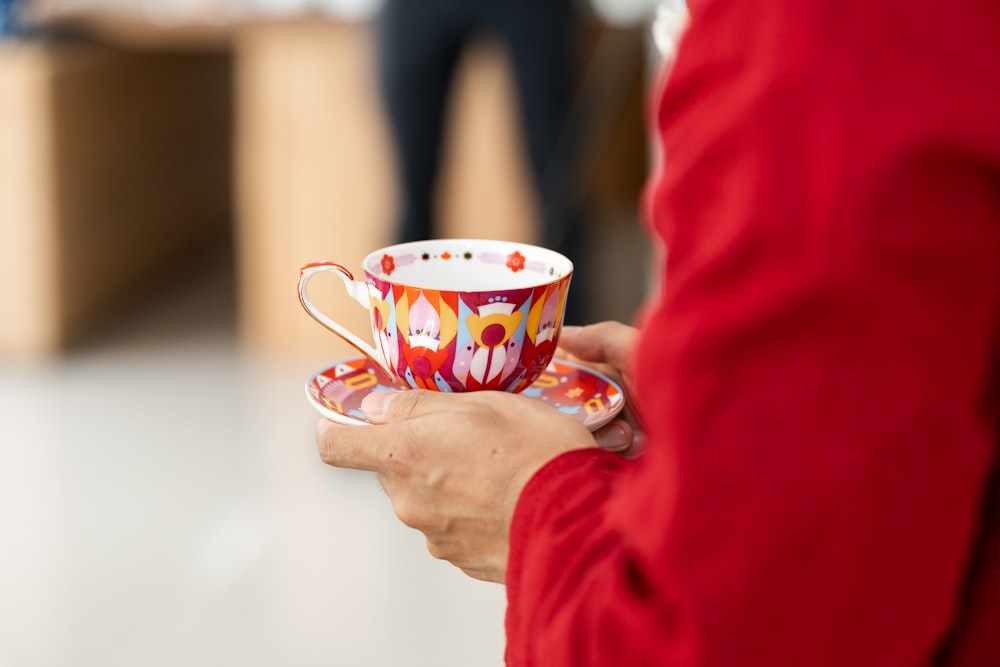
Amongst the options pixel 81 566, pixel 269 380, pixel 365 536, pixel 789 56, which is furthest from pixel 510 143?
pixel 789 56

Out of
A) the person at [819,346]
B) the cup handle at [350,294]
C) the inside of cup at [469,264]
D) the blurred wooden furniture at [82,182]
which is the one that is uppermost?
the person at [819,346]

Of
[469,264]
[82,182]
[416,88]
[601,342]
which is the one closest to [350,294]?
[469,264]

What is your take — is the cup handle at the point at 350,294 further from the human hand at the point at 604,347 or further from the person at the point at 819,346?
the person at the point at 819,346

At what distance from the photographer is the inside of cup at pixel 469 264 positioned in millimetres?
630

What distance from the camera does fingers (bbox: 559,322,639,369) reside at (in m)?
0.72

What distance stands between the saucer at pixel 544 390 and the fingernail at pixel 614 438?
0.05 ft

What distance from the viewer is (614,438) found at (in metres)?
0.64

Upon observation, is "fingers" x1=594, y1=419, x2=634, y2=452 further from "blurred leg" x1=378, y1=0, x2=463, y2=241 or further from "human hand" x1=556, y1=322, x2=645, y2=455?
"blurred leg" x1=378, y1=0, x2=463, y2=241

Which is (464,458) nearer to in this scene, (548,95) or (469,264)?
(469,264)

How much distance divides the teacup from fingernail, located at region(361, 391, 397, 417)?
0.06 ft

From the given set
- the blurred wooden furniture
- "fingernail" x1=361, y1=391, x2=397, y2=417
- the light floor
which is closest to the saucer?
"fingernail" x1=361, y1=391, x2=397, y2=417

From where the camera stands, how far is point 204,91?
3297 millimetres

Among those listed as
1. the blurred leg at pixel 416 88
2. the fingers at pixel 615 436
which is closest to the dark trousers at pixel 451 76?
the blurred leg at pixel 416 88

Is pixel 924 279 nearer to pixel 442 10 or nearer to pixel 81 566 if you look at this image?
pixel 81 566
